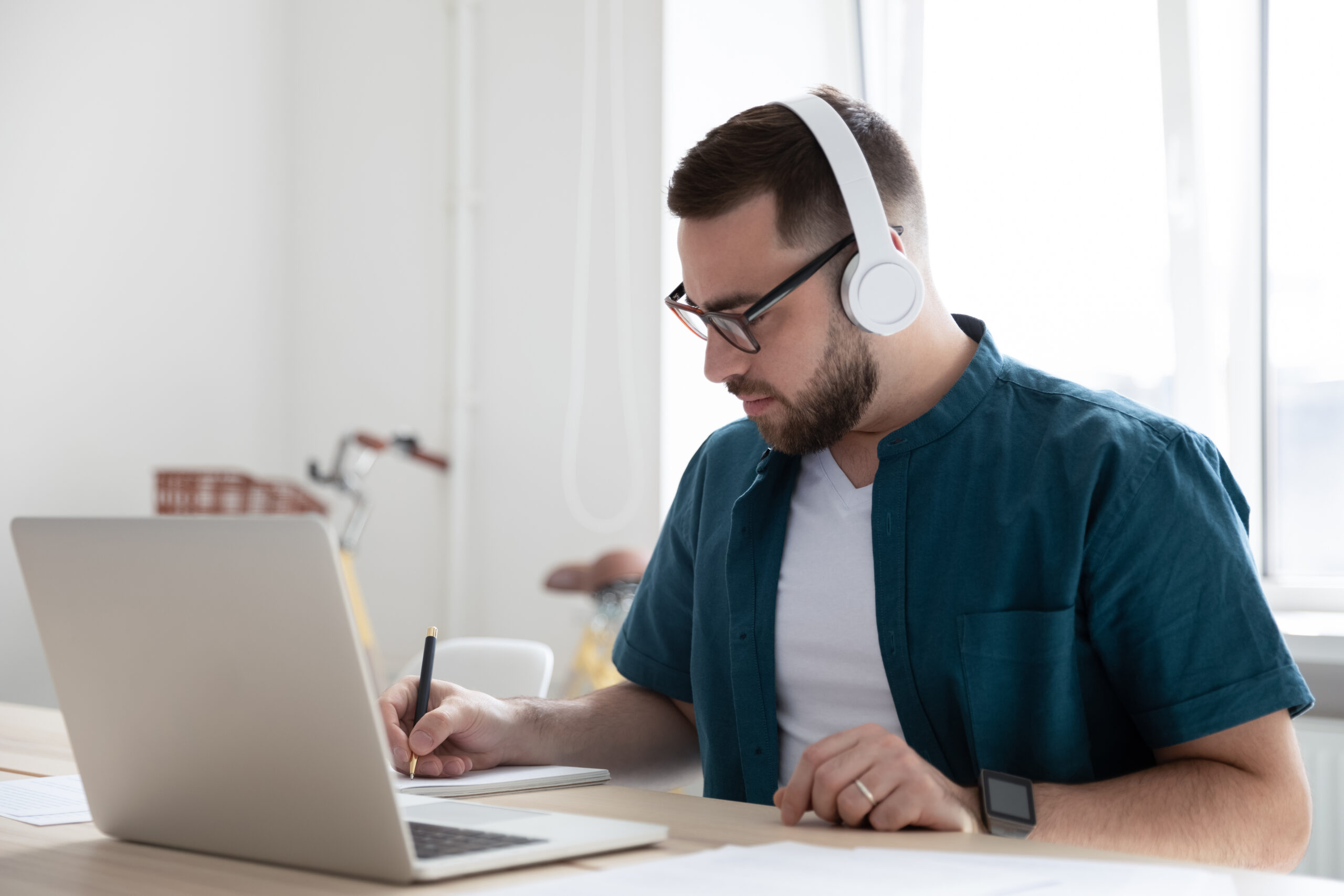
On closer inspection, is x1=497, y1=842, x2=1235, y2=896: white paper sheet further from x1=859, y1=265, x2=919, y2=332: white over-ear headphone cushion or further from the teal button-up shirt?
x1=859, y1=265, x2=919, y2=332: white over-ear headphone cushion

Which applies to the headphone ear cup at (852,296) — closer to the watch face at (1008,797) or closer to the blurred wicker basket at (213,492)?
the watch face at (1008,797)

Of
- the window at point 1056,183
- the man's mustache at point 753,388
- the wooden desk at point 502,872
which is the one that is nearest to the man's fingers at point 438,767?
the wooden desk at point 502,872

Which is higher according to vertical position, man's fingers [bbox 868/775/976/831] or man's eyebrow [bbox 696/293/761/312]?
man's eyebrow [bbox 696/293/761/312]

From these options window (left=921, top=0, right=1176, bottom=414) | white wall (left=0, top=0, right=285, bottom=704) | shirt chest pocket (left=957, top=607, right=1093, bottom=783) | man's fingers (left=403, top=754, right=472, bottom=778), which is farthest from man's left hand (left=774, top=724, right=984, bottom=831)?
white wall (left=0, top=0, right=285, bottom=704)

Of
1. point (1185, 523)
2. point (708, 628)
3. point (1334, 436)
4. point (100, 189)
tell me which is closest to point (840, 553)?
point (708, 628)

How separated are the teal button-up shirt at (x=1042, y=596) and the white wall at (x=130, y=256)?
9.01 feet

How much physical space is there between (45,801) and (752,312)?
778mm

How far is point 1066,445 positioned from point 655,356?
77.9 inches

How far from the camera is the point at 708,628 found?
4.42 ft

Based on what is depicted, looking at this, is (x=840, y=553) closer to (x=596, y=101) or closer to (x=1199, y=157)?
(x=1199, y=157)

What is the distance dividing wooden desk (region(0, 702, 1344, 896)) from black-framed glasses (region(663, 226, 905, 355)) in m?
0.48

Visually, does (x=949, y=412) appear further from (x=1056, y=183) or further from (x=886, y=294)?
(x=1056, y=183)

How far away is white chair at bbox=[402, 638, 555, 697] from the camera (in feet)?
5.38

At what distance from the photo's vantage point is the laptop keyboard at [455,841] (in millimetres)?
711
